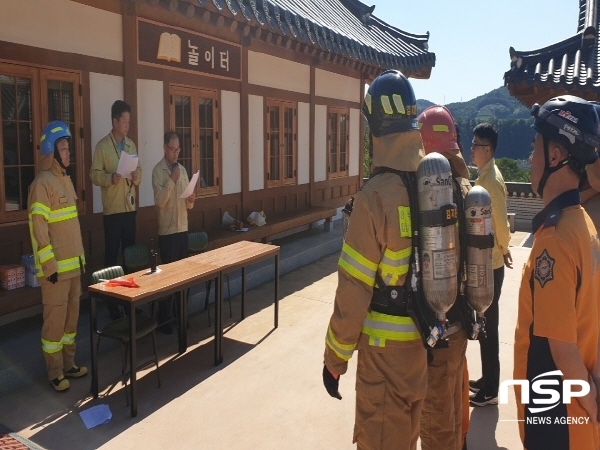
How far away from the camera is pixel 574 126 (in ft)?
6.76

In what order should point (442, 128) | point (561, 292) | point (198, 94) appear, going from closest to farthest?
point (561, 292) → point (442, 128) → point (198, 94)

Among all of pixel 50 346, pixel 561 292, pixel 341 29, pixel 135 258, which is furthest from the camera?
pixel 341 29

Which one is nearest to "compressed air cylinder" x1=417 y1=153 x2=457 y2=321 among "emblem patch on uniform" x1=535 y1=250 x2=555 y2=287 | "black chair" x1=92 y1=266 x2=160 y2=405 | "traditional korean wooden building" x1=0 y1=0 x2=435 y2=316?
"emblem patch on uniform" x1=535 y1=250 x2=555 y2=287

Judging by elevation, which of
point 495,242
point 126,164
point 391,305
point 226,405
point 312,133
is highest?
point 312,133

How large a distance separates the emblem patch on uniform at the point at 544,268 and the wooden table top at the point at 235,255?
321 cm

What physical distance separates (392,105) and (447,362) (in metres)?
1.36

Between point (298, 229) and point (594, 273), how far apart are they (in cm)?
814

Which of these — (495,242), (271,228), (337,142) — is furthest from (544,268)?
(337,142)

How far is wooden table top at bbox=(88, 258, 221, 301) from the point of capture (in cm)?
380

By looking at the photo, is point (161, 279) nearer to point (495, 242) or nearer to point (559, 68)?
→ point (495, 242)

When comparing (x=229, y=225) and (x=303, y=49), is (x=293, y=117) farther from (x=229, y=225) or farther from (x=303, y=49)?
(x=229, y=225)

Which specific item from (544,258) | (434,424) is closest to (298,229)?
(434,424)

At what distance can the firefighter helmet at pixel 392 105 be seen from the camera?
2.40 metres

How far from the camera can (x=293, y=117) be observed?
9430mm
